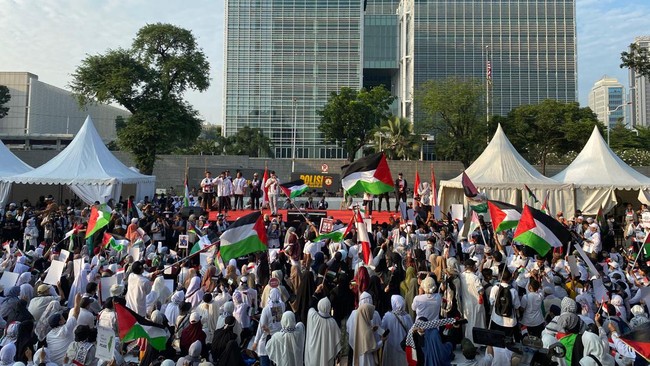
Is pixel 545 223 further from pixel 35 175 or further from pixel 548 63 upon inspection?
pixel 548 63

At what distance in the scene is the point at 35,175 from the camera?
2050 centimetres

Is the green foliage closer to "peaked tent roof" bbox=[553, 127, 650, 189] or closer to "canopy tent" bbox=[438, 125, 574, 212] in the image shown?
"peaked tent roof" bbox=[553, 127, 650, 189]

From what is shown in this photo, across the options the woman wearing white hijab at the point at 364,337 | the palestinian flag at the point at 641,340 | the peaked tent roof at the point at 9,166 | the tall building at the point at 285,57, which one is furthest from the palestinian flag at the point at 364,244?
the tall building at the point at 285,57

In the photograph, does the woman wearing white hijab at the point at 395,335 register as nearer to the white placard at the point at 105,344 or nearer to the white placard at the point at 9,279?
the white placard at the point at 105,344

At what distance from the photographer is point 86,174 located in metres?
21.0

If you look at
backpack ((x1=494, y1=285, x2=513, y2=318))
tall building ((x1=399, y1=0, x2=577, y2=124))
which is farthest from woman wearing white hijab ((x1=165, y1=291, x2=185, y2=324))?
tall building ((x1=399, y1=0, x2=577, y2=124))

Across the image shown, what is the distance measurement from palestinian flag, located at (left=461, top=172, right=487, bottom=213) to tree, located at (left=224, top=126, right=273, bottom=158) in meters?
44.9

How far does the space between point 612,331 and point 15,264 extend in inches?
424

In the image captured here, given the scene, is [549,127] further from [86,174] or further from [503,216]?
[86,174]

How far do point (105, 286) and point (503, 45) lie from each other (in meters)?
66.1

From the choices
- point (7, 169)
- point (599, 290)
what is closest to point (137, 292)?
point (599, 290)

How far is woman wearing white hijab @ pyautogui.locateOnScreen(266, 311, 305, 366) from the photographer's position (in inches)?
252

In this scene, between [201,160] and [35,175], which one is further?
[201,160]

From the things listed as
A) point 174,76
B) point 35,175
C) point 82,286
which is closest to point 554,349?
point 82,286
